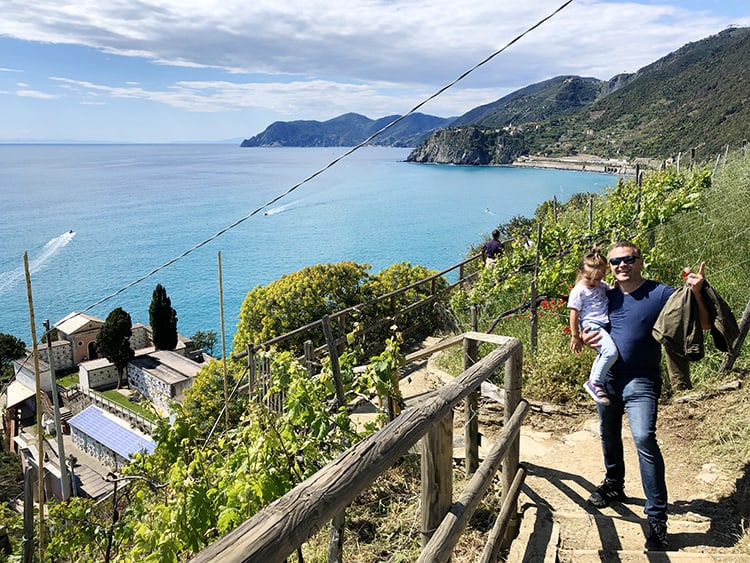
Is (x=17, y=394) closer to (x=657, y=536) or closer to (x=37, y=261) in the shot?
(x=37, y=261)

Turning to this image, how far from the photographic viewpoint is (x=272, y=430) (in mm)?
3055

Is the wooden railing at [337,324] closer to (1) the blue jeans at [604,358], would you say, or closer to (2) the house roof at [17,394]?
(1) the blue jeans at [604,358]

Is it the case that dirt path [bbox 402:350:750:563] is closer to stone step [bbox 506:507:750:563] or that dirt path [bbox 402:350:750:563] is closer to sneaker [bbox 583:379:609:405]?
stone step [bbox 506:507:750:563]

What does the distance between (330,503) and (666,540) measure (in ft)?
8.16

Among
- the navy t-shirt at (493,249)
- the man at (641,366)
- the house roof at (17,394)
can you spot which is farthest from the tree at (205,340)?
the man at (641,366)

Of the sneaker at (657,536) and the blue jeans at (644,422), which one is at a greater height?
the blue jeans at (644,422)

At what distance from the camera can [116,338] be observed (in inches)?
1266

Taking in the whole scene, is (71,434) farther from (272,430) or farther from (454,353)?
(272,430)

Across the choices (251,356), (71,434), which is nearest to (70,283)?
(71,434)

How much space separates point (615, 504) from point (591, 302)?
1305 millimetres

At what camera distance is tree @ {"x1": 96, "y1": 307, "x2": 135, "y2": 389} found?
31.9 m

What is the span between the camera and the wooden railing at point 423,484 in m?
1.14

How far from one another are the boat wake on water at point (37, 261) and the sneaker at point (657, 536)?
56.6 m

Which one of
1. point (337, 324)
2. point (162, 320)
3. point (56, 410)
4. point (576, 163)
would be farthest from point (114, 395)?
point (576, 163)
